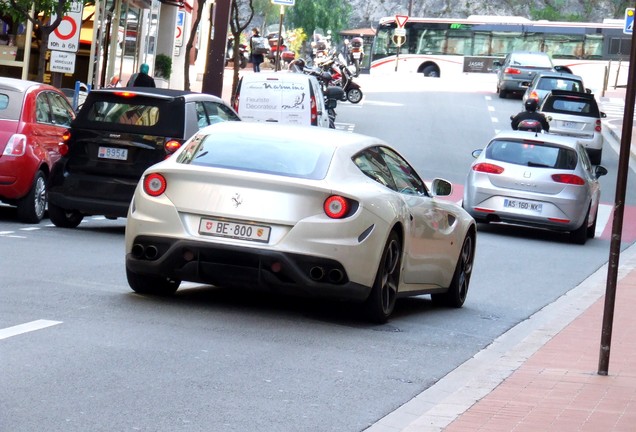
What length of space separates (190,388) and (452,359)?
8.55ft

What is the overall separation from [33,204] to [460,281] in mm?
6087

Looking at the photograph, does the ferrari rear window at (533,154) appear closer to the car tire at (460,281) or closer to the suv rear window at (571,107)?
the car tire at (460,281)

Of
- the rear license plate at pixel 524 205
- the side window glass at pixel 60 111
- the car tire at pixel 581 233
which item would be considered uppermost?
the side window glass at pixel 60 111

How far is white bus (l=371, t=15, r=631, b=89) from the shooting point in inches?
2906

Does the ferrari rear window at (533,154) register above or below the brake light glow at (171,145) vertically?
below

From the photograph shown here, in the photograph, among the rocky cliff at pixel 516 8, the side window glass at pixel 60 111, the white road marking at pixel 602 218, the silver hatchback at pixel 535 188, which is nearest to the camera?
the side window glass at pixel 60 111

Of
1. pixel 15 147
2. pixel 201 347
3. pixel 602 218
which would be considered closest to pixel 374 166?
pixel 201 347

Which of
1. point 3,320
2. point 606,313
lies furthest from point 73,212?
point 606,313

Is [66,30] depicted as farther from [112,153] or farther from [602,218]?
[602,218]

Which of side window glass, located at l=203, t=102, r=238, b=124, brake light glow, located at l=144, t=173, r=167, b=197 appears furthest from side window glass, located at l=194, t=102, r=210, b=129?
brake light glow, located at l=144, t=173, r=167, b=197

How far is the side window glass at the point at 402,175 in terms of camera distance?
37.8ft

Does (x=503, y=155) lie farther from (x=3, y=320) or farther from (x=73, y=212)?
(x=3, y=320)

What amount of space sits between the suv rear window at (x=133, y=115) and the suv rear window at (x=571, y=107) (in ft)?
66.9

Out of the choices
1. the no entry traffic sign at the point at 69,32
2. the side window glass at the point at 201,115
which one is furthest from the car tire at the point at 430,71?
the side window glass at the point at 201,115
